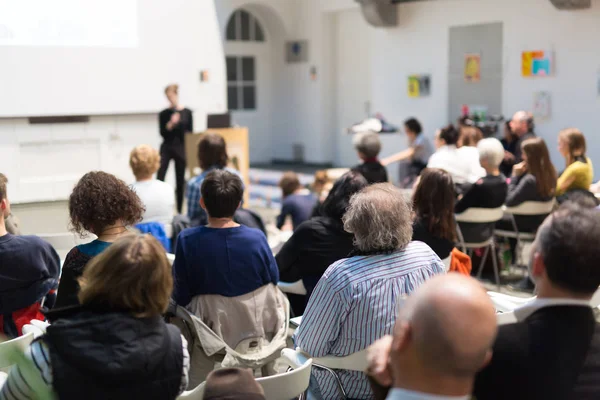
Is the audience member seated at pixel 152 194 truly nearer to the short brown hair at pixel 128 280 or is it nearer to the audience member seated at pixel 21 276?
the audience member seated at pixel 21 276

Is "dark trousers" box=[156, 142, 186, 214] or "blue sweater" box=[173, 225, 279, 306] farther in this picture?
"dark trousers" box=[156, 142, 186, 214]

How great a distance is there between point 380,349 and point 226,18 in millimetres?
11688

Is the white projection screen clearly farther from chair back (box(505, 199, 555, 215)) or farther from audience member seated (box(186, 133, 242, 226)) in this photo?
chair back (box(505, 199, 555, 215))

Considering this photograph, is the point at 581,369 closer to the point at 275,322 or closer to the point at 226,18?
the point at 275,322

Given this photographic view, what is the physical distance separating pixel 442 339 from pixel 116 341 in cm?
89

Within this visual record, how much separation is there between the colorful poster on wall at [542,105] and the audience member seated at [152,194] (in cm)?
600

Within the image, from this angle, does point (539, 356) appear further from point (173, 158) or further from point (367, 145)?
point (173, 158)

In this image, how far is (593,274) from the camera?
179 centimetres

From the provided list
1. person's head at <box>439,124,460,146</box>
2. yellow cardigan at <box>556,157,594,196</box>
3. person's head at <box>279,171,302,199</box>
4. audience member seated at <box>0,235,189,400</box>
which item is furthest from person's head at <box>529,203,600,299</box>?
person's head at <box>439,124,460,146</box>

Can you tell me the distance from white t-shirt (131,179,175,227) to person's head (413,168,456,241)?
1596 mm

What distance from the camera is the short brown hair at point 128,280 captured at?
6.40 ft

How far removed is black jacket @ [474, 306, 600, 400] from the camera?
1.76m

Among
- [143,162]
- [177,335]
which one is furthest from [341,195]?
[177,335]

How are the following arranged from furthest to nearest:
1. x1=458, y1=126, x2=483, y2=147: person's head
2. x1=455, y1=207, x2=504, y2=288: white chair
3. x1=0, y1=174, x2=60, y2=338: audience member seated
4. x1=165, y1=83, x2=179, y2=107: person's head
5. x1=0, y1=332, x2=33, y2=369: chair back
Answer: x1=165, y1=83, x2=179, y2=107: person's head, x1=458, y1=126, x2=483, y2=147: person's head, x1=455, y1=207, x2=504, y2=288: white chair, x1=0, y1=174, x2=60, y2=338: audience member seated, x1=0, y1=332, x2=33, y2=369: chair back
